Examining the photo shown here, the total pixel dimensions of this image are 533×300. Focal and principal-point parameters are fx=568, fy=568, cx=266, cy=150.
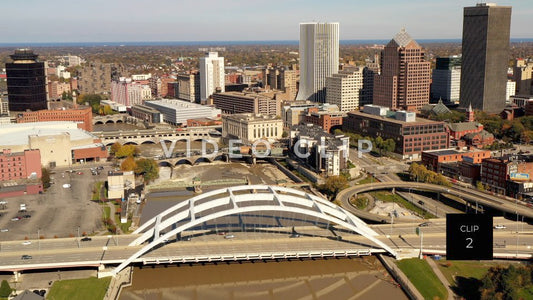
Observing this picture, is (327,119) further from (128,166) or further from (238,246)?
(238,246)

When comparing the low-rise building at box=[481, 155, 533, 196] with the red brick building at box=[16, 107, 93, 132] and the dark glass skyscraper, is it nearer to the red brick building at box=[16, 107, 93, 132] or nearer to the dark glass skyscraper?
the red brick building at box=[16, 107, 93, 132]

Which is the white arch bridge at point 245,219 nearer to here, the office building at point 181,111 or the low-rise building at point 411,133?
the low-rise building at point 411,133

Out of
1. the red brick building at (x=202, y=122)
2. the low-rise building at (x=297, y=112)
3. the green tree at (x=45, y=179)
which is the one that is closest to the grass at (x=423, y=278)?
the green tree at (x=45, y=179)

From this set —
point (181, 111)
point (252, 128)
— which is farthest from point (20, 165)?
point (181, 111)

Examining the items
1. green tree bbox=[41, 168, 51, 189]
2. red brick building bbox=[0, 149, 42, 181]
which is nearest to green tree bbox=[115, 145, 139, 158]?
red brick building bbox=[0, 149, 42, 181]

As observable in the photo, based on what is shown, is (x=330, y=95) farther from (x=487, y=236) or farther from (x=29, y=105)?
(x=487, y=236)

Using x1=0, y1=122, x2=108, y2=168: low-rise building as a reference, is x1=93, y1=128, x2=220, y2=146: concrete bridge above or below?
below
